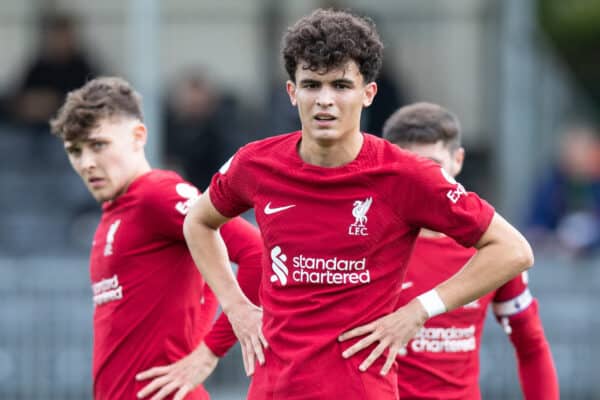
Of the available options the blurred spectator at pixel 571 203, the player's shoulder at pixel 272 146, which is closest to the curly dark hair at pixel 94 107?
the player's shoulder at pixel 272 146

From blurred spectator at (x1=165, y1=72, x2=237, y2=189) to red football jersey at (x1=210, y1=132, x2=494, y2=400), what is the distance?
7.63 metres

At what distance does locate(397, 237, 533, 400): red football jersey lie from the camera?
17.4 ft

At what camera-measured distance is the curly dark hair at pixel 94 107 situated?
5.46m

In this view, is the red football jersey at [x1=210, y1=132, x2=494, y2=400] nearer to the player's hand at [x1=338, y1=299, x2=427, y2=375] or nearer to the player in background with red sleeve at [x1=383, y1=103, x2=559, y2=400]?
the player's hand at [x1=338, y1=299, x2=427, y2=375]

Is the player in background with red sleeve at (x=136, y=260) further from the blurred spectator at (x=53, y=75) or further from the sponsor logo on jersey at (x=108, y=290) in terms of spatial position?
the blurred spectator at (x=53, y=75)

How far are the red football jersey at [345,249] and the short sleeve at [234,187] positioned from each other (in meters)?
0.21

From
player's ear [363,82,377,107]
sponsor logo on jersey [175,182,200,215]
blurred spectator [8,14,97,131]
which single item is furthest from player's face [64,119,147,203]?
blurred spectator [8,14,97,131]

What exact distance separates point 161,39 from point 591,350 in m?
7.51

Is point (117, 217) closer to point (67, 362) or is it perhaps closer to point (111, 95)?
point (111, 95)

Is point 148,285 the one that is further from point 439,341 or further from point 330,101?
point 330,101

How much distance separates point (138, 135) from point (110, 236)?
0.49 meters

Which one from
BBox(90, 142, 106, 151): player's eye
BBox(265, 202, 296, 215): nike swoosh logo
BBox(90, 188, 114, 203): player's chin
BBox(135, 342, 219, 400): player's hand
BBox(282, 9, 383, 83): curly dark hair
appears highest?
BBox(282, 9, 383, 83): curly dark hair

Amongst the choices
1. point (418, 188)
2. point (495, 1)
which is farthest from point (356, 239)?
point (495, 1)

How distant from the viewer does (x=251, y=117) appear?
13664 millimetres
